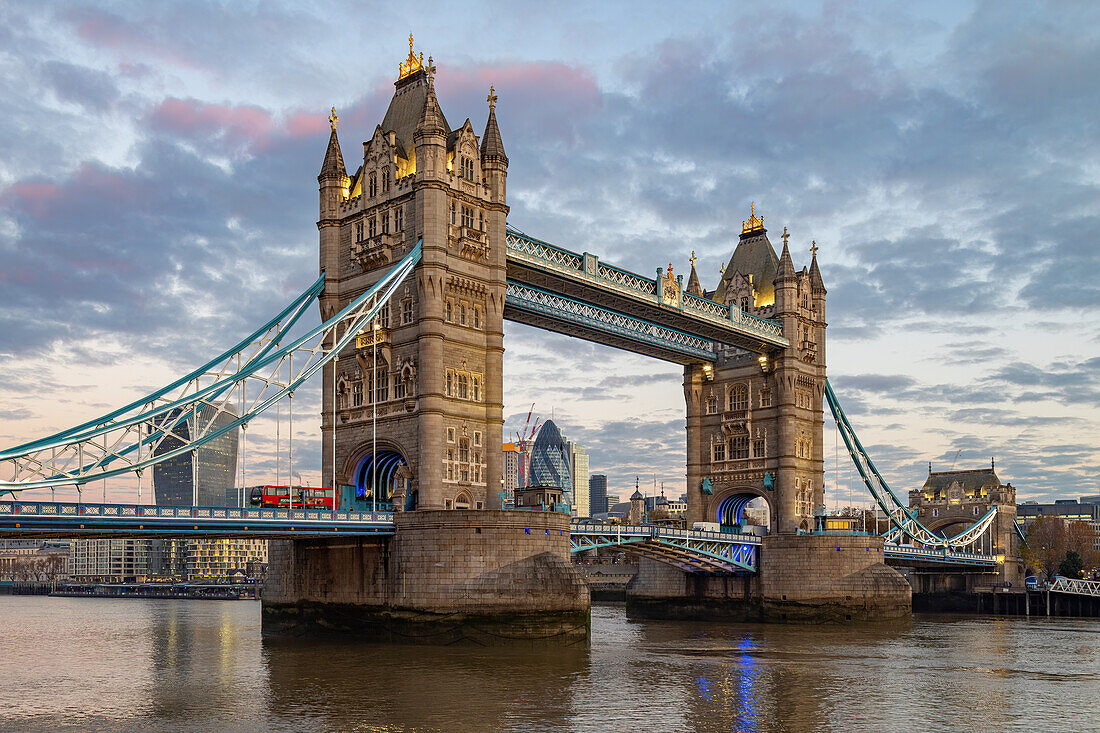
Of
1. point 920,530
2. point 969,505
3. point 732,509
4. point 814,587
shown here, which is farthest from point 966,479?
point 814,587

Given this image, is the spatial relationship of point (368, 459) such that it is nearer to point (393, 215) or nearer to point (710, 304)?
point (393, 215)

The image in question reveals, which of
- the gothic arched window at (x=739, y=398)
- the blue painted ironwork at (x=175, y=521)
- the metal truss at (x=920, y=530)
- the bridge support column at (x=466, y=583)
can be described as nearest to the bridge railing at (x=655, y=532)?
the bridge support column at (x=466, y=583)

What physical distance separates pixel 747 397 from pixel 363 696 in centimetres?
→ 6179

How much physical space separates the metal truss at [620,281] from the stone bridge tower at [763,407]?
116 inches

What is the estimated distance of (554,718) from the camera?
1499 inches

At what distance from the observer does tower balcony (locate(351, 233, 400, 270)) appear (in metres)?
66.5

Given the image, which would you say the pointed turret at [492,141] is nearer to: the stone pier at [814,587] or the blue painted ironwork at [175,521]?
the blue painted ironwork at [175,521]

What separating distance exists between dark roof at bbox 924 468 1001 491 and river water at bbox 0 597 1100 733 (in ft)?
245

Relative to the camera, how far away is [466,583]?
5769 cm

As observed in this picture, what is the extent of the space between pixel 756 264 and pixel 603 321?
81.4 feet

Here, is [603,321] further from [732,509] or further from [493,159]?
[732,509]

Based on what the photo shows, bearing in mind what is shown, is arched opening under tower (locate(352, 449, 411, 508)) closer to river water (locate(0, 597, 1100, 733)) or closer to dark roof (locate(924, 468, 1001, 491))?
river water (locate(0, 597, 1100, 733))

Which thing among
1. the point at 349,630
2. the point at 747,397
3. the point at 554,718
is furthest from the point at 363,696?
the point at 747,397

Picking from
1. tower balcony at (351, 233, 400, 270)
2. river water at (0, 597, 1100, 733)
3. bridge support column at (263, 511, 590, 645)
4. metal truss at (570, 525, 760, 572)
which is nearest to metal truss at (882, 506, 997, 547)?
metal truss at (570, 525, 760, 572)
